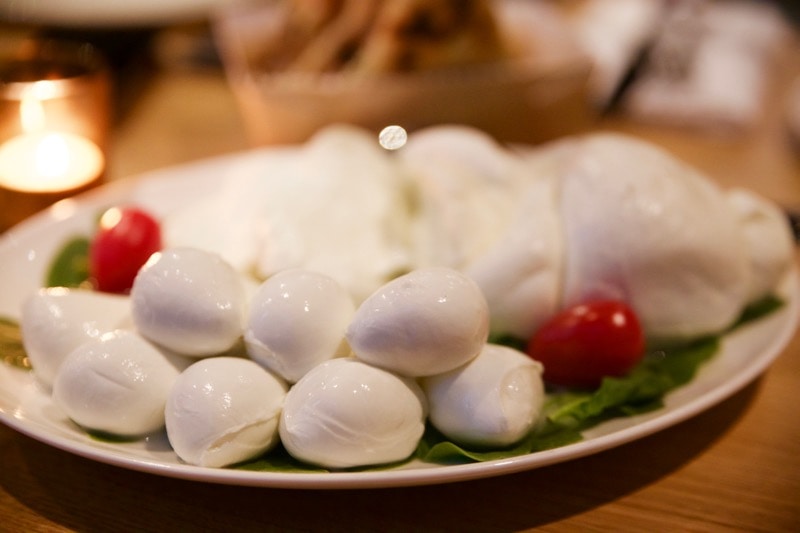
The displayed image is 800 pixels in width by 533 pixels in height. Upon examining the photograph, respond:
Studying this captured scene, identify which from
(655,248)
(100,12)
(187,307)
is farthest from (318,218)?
(100,12)

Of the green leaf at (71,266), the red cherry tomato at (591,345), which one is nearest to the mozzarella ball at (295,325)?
the red cherry tomato at (591,345)

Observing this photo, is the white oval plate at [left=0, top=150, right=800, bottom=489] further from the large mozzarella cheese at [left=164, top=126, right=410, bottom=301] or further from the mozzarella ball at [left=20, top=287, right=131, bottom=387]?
the large mozzarella cheese at [left=164, top=126, right=410, bottom=301]

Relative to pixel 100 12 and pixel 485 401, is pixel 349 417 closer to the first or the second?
pixel 485 401

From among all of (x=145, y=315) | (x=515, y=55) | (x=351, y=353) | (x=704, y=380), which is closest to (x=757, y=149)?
(x=515, y=55)

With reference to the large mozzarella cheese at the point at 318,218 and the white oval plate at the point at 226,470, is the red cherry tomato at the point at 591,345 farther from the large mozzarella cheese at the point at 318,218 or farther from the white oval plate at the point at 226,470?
the large mozzarella cheese at the point at 318,218

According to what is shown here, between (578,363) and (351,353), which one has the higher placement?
(351,353)

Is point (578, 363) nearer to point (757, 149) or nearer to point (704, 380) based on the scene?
point (704, 380)

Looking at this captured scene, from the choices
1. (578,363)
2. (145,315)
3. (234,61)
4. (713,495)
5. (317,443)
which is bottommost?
(713,495)
